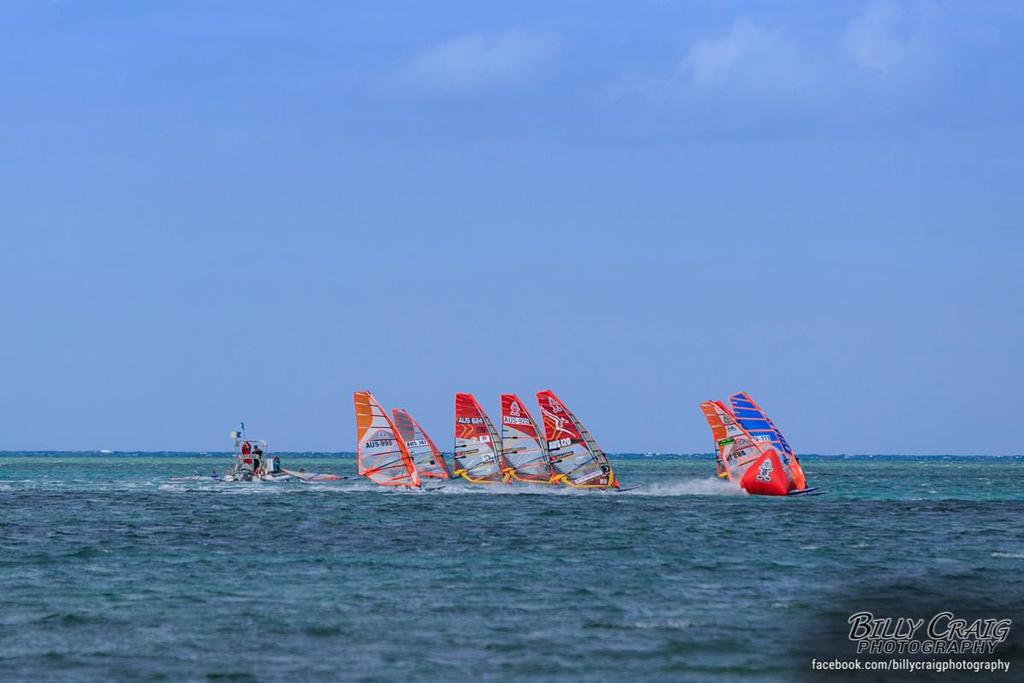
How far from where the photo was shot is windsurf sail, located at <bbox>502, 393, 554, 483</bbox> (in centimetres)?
7494

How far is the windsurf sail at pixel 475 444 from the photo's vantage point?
78.4 metres

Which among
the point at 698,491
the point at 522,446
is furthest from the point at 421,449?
the point at 698,491

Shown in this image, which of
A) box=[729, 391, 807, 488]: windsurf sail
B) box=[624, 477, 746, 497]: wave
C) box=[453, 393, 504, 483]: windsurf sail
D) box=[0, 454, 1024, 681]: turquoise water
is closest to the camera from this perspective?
box=[0, 454, 1024, 681]: turquoise water

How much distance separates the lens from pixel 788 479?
7219 cm

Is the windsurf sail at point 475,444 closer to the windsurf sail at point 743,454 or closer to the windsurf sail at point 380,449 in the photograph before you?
the windsurf sail at point 380,449

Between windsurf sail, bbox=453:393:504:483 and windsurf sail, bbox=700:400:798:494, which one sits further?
windsurf sail, bbox=453:393:504:483

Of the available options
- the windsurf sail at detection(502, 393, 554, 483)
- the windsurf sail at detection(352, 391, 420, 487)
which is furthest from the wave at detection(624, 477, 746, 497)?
the windsurf sail at detection(352, 391, 420, 487)

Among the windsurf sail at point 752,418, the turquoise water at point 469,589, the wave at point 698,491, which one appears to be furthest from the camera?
the wave at point 698,491

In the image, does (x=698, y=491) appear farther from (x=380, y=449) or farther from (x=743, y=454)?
(x=380, y=449)

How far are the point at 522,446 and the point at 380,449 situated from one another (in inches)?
321

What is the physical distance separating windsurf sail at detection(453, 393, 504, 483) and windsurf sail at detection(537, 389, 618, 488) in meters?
6.02

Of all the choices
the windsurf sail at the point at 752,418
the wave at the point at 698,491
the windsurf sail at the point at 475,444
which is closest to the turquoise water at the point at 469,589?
the windsurf sail at the point at 752,418

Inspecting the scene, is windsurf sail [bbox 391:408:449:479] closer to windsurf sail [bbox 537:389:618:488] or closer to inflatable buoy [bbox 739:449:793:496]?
windsurf sail [bbox 537:389:618:488]

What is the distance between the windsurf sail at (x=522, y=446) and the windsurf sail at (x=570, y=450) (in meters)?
1.01
